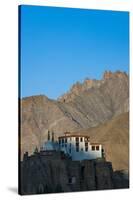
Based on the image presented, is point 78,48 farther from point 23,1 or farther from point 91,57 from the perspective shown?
point 23,1

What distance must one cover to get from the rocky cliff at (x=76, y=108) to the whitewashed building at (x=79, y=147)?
0.11m

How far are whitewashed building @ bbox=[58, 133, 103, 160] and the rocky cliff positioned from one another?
0.11 meters

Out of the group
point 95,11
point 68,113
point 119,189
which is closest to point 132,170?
point 119,189

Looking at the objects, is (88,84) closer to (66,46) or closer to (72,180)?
(66,46)

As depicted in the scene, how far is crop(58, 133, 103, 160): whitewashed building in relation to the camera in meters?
11.0

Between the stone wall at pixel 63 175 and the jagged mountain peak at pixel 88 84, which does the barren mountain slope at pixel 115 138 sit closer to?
the stone wall at pixel 63 175

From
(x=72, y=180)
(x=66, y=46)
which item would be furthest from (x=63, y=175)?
(x=66, y=46)

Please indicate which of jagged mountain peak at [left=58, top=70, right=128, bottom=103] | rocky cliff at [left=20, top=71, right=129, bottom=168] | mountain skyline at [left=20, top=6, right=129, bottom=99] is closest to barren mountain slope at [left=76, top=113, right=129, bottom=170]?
rocky cliff at [left=20, top=71, right=129, bottom=168]

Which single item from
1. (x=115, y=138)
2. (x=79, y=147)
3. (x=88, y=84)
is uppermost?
(x=88, y=84)

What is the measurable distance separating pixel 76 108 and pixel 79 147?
1.83 ft

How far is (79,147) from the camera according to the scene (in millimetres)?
11070

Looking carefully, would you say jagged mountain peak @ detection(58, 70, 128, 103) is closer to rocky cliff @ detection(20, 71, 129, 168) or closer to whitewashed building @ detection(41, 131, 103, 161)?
rocky cliff @ detection(20, 71, 129, 168)

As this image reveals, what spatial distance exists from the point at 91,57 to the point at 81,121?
908 mm

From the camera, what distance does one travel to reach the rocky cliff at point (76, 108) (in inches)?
423
